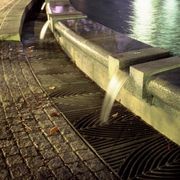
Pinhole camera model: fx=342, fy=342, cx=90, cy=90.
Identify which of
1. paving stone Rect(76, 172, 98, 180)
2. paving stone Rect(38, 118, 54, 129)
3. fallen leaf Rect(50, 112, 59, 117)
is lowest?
fallen leaf Rect(50, 112, 59, 117)

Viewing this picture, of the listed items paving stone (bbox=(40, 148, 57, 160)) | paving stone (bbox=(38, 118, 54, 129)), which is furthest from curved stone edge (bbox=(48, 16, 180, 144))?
paving stone (bbox=(40, 148, 57, 160))

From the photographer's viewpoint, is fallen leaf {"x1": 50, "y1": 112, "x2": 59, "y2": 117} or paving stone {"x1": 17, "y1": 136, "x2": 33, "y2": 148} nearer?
paving stone {"x1": 17, "y1": 136, "x2": 33, "y2": 148}

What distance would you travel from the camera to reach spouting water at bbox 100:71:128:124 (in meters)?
4.50

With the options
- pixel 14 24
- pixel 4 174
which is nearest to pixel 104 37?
pixel 4 174

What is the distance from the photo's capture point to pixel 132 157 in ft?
12.5

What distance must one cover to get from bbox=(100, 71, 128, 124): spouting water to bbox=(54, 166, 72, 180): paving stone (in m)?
1.19

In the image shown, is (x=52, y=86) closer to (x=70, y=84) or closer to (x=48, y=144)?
(x=70, y=84)

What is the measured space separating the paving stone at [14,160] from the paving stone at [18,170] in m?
0.06

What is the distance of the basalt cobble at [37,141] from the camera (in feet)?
11.6

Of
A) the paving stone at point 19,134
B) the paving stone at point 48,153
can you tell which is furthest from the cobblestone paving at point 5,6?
the paving stone at point 48,153

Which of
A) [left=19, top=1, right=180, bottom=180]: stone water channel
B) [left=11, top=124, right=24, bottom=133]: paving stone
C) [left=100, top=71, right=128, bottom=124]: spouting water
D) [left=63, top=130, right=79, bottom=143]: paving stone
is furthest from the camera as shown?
[left=100, top=71, right=128, bottom=124]: spouting water

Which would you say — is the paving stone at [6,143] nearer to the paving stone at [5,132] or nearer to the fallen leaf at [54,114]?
the paving stone at [5,132]

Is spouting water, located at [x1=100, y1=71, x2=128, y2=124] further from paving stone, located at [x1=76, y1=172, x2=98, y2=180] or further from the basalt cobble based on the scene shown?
paving stone, located at [x1=76, y1=172, x2=98, y2=180]

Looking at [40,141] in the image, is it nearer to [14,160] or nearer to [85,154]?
[14,160]
